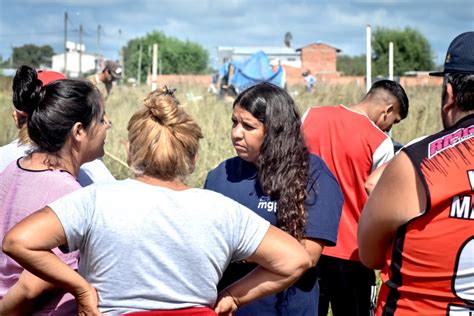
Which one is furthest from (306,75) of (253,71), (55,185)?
(55,185)

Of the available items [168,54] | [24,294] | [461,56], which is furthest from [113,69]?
[168,54]

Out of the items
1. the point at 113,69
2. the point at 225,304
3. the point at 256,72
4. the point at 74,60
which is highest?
the point at 74,60

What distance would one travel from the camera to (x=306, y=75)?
25828 mm

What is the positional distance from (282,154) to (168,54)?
267 ft

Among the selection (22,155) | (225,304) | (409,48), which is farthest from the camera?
(409,48)

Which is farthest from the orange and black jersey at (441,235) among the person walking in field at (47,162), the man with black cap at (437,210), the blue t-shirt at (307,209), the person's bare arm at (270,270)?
the person walking in field at (47,162)

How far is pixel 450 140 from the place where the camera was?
2533 millimetres

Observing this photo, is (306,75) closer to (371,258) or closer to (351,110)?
(351,110)

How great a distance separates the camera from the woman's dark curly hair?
10.9 ft

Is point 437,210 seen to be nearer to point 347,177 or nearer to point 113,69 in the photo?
point 347,177

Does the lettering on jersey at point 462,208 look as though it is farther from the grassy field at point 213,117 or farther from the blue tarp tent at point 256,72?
the blue tarp tent at point 256,72

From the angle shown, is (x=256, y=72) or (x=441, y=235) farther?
(x=256, y=72)

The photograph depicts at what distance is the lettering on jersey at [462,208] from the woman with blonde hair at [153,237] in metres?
0.58

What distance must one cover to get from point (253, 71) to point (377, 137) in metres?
13.3
